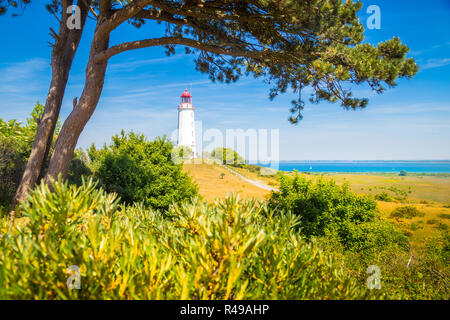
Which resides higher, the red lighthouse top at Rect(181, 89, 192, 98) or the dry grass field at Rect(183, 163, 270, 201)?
the red lighthouse top at Rect(181, 89, 192, 98)

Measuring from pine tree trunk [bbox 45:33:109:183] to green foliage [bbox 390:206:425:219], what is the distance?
38.7 ft

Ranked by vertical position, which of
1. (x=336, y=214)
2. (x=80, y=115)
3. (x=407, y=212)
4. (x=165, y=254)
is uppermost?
(x=80, y=115)

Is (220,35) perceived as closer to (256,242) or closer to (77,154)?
(256,242)

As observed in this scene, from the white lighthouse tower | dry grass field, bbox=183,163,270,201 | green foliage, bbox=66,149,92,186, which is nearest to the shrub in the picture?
dry grass field, bbox=183,163,270,201

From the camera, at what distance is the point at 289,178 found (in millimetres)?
9078

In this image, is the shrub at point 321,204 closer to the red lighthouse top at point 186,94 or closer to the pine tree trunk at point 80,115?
the pine tree trunk at point 80,115

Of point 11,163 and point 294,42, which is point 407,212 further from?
point 11,163

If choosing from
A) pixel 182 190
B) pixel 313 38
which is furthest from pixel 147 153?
pixel 313 38

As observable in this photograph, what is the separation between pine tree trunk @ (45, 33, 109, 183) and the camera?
20.3 feet

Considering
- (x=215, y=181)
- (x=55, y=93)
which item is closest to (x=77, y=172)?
(x=55, y=93)

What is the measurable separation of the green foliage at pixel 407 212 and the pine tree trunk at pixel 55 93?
12.6 meters

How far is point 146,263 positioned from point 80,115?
5644 millimetres

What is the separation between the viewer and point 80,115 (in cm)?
623

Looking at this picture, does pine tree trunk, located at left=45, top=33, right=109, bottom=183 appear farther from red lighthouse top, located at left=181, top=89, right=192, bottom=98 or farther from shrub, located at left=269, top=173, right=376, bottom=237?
red lighthouse top, located at left=181, top=89, right=192, bottom=98
